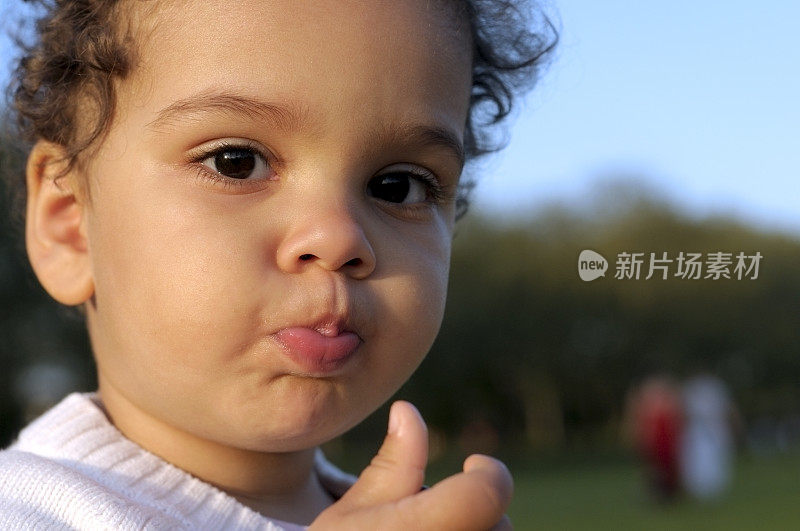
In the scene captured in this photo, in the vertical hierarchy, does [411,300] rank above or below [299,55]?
below

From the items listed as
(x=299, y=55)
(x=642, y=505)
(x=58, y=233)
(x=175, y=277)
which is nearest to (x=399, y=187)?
(x=299, y=55)

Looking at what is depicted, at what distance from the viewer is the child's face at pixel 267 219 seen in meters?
1.68

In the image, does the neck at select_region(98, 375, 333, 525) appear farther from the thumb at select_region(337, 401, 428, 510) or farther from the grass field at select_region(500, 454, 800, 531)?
the grass field at select_region(500, 454, 800, 531)

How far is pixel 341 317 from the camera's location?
1.69 meters

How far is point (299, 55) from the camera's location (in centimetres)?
173

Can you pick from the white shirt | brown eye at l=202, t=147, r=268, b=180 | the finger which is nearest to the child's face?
brown eye at l=202, t=147, r=268, b=180

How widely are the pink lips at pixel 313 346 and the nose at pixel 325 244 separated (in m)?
0.11

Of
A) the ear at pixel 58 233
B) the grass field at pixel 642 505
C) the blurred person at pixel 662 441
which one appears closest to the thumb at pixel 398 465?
the ear at pixel 58 233

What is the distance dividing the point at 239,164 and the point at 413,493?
0.66 metres

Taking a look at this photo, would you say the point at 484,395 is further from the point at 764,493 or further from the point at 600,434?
the point at 764,493

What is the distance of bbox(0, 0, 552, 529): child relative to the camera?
166cm

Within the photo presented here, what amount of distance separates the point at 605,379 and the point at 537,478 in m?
14.0
